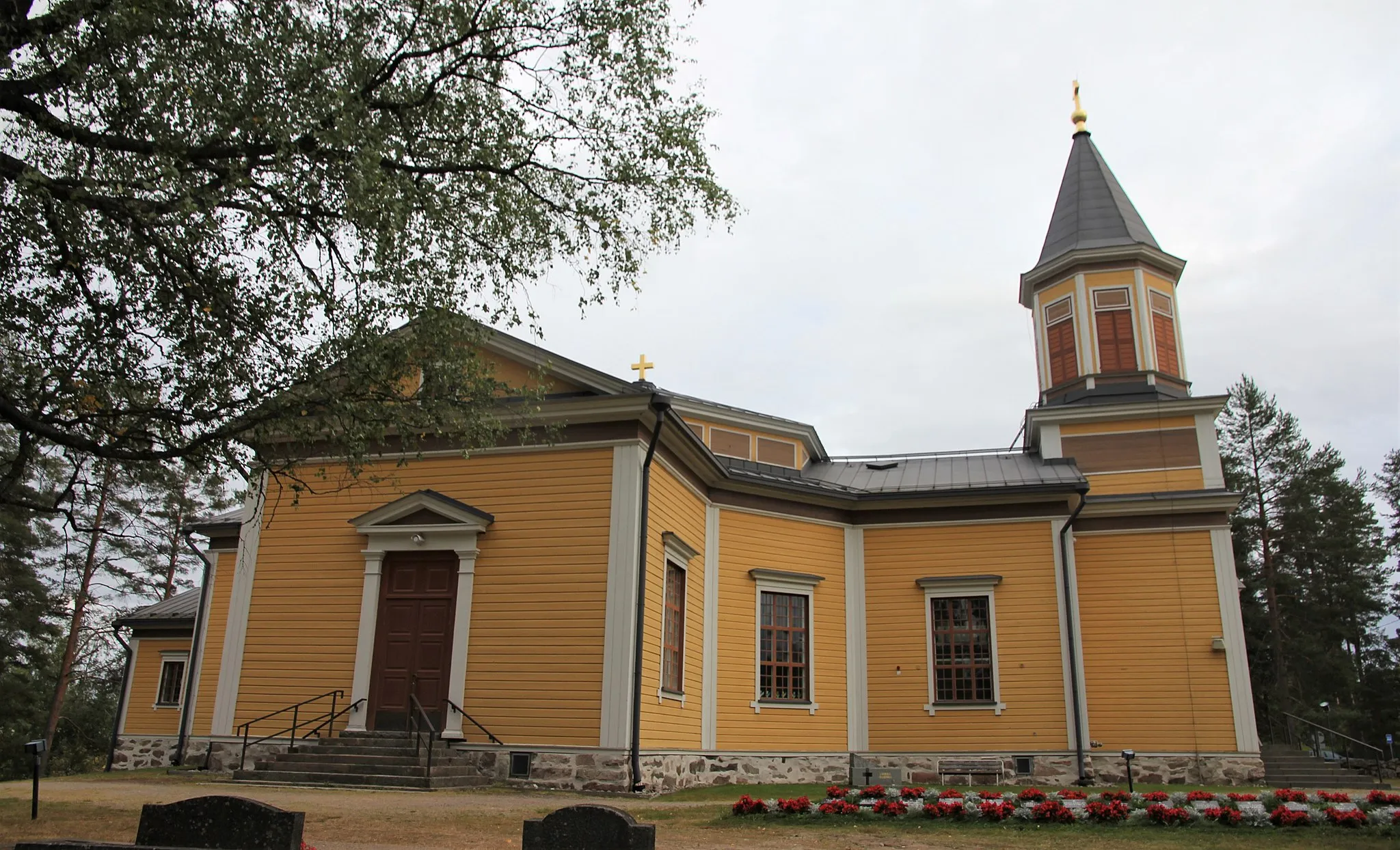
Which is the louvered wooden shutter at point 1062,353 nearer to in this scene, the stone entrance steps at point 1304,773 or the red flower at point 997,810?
the stone entrance steps at point 1304,773

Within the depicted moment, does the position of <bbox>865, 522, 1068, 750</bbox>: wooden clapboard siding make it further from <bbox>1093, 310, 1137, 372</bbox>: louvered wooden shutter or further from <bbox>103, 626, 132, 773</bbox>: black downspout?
<bbox>103, 626, 132, 773</bbox>: black downspout

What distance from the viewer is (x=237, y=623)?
51.2ft

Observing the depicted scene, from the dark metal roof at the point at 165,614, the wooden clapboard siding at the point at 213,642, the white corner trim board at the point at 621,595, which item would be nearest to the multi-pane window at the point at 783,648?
the white corner trim board at the point at 621,595

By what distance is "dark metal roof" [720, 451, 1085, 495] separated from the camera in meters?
19.2

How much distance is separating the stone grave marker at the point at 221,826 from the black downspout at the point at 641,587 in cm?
865

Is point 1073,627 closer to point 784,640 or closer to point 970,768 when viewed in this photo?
point 970,768

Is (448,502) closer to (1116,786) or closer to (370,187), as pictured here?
(370,187)

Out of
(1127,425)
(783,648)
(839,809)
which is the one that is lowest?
(839,809)

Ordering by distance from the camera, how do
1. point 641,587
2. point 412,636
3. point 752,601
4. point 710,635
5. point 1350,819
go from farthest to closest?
1. point 752,601
2. point 710,635
3. point 412,636
4. point 641,587
5. point 1350,819

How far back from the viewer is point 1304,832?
8.91 metres

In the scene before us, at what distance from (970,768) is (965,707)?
1.04m

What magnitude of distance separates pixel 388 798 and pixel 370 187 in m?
6.57

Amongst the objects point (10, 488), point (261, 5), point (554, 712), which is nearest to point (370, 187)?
point (261, 5)

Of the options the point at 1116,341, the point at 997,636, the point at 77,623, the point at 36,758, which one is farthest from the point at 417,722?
the point at 77,623
